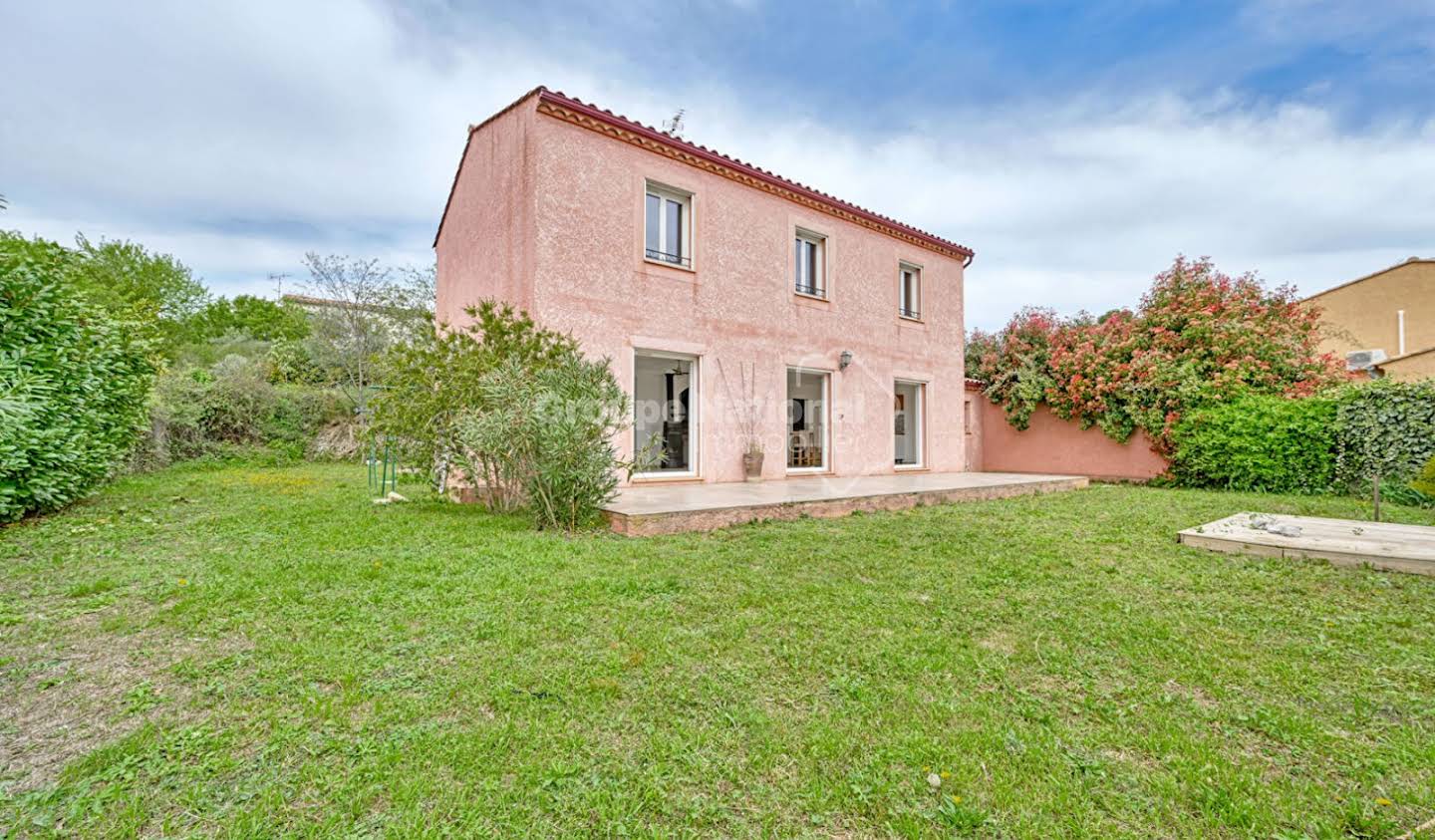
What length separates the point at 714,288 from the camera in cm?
1005

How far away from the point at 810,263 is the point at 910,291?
3276mm

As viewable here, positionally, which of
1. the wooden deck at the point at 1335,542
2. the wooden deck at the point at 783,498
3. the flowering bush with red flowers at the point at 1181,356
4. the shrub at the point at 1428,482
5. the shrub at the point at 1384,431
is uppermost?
the flowering bush with red flowers at the point at 1181,356

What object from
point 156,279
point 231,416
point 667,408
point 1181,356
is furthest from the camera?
point 156,279

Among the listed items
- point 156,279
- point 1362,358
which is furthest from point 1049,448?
point 156,279

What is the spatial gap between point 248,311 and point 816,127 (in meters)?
35.2

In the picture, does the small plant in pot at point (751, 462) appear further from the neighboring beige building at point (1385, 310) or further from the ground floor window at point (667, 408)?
the neighboring beige building at point (1385, 310)

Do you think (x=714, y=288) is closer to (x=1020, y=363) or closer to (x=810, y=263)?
(x=810, y=263)

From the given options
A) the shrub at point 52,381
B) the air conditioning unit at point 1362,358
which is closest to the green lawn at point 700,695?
the shrub at point 52,381

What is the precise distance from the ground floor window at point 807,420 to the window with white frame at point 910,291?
325 centimetres

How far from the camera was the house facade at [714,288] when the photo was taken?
8508 mm

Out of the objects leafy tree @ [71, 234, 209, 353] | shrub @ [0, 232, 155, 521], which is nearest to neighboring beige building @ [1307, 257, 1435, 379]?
shrub @ [0, 232, 155, 521]

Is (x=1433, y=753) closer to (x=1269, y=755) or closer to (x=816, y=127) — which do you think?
(x=1269, y=755)

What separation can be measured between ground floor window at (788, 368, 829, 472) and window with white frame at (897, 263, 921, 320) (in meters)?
3.25

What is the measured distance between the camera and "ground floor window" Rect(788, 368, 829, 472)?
466 inches
